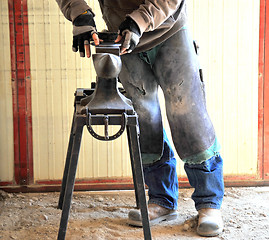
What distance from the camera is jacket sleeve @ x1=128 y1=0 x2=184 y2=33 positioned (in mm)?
2229

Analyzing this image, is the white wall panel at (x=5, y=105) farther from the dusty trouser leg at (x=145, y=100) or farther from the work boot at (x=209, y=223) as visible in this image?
the work boot at (x=209, y=223)

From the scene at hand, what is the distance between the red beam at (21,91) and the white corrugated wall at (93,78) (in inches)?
1.6

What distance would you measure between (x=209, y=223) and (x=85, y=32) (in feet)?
4.38

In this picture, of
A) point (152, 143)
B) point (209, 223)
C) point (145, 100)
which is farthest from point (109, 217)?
point (145, 100)

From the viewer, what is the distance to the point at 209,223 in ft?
8.39

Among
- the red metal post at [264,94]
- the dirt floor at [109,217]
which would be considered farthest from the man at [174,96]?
the red metal post at [264,94]

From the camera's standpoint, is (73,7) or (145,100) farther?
(145,100)

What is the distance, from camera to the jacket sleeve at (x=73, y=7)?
Answer: 2.37m

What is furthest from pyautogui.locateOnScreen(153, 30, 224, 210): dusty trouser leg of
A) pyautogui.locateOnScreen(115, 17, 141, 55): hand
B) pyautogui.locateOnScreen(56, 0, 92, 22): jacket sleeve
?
pyautogui.locateOnScreen(56, 0, 92, 22): jacket sleeve

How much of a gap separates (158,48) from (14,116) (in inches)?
56.6

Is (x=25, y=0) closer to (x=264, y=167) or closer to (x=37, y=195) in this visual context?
(x=37, y=195)

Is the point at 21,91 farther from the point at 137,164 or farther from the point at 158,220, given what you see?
the point at 137,164

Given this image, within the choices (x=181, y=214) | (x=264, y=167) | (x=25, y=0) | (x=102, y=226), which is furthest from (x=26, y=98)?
(x=264, y=167)

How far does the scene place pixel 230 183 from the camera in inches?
141
